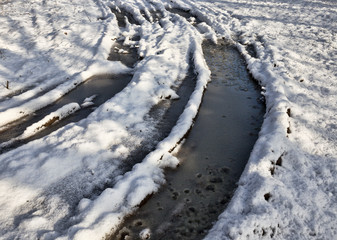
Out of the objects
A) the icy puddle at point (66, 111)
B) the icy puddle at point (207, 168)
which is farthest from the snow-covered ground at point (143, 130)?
the icy puddle at point (207, 168)

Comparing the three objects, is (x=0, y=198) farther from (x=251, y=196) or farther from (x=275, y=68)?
(x=275, y=68)

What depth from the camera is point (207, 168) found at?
506 centimetres

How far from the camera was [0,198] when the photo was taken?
4.22 meters

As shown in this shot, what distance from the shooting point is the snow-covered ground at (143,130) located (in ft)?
12.9

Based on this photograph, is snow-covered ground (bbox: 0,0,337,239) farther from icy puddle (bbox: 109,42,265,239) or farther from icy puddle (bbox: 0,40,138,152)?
icy puddle (bbox: 109,42,265,239)

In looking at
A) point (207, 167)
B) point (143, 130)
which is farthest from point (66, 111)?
point (207, 167)

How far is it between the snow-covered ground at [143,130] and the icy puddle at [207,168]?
0.77ft

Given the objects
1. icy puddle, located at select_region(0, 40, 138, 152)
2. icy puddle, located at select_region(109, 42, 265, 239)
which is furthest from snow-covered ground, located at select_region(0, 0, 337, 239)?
icy puddle, located at select_region(109, 42, 265, 239)

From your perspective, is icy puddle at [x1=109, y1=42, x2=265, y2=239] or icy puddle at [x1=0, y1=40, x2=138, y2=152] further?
icy puddle at [x1=0, y1=40, x2=138, y2=152]

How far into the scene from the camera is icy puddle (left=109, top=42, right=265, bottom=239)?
13.1 ft

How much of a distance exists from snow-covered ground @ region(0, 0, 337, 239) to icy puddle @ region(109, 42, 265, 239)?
0.77ft

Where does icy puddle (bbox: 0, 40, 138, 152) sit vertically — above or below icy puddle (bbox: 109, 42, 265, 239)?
below

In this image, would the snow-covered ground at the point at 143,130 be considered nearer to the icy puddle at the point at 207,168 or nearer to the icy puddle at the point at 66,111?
the icy puddle at the point at 66,111

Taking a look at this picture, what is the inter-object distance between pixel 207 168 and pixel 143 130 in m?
1.71
